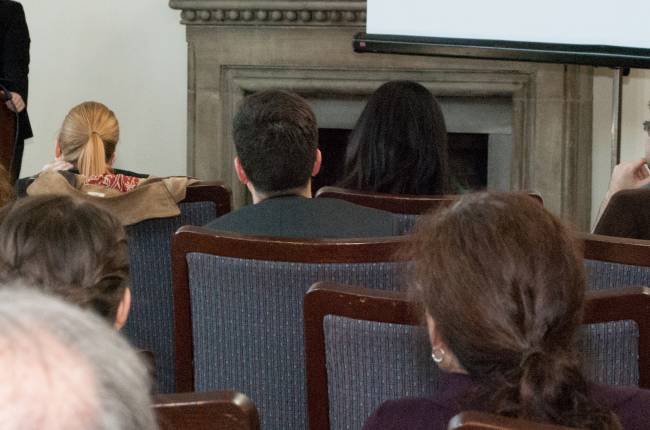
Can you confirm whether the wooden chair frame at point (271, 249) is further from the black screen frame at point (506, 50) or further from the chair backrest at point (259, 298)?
the black screen frame at point (506, 50)

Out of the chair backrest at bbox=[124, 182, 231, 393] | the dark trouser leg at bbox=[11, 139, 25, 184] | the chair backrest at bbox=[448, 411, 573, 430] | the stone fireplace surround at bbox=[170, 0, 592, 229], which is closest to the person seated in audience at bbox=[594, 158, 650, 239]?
the chair backrest at bbox=[124, 182, 231, 393]

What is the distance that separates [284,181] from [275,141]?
104 millimetres

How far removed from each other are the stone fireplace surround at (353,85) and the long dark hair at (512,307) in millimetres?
3670

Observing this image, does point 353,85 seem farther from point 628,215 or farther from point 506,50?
point 628,215

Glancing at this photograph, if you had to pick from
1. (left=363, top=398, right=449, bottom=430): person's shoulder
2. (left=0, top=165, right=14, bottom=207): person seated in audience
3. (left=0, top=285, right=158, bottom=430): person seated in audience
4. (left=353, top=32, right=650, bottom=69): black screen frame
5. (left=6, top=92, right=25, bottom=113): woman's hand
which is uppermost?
(left=353, top=32, right=650, bottom=69): black screen frame

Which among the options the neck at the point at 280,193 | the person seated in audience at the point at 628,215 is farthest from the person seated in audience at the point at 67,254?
the person seated in audience at the point at 628,215

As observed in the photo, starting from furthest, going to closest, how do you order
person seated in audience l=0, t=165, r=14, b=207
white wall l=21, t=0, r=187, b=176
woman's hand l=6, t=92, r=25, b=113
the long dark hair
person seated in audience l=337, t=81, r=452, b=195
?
white wall l=21, t=0, r=187, b=176 < woman's hand l=6, t=92, r=25, b=113 < person seated in audience l=337, t=81, r=452, b=195 < person seated in audience l=0, t=165, r=14, b=207 < the long dark hair

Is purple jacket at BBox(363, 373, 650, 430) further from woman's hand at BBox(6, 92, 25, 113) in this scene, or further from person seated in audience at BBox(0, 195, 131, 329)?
woman's hand at BBox(6, 92, 25, 113)

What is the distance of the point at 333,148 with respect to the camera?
556 centimetres

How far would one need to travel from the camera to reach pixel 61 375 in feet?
1.88

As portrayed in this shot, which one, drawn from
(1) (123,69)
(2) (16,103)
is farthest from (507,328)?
(1) (123,69)

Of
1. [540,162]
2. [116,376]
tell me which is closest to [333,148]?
[540,162]

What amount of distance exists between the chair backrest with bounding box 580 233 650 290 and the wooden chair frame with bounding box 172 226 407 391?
0.32 metres

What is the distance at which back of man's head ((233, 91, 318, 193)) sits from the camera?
2.50 meters
